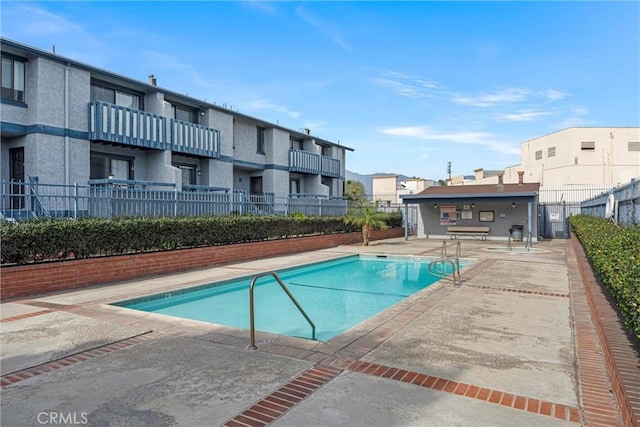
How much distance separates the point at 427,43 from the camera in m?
14.3

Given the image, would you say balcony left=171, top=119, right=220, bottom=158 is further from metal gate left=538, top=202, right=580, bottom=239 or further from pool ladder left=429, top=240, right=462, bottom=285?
metal gate left=538, top=202, right=580, bottom=239

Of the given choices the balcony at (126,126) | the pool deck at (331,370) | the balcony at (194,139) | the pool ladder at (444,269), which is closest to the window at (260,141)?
the balcony at (194,139)

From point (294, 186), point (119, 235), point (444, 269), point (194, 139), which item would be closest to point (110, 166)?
point (194, 139)

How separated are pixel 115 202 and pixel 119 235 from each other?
1665mm

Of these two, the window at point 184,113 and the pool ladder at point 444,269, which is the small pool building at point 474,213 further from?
the window at point 184,113

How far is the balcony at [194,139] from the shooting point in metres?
17.5

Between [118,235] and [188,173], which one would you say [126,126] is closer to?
[188,173]

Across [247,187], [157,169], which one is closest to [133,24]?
[157,169]

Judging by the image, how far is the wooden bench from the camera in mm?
23627

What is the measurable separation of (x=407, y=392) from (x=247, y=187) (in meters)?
21.7

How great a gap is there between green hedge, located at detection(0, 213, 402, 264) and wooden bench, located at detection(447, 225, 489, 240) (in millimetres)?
12818

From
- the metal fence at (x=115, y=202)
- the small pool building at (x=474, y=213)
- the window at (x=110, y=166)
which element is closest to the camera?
the metal fence at (x=115, y=202)

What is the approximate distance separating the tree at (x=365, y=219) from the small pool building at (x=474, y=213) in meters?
3.86

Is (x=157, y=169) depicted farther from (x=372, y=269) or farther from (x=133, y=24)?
(x=372, y=269)
